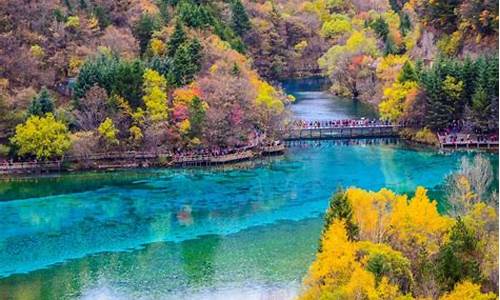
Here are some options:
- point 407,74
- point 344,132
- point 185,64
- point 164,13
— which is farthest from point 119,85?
point 407,74

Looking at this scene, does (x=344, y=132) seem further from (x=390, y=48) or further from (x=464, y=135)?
(x=390, y=48)

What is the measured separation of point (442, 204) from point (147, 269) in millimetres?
17523

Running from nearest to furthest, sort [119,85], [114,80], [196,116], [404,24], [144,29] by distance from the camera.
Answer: [196,116] < [119,85] < [114,80] < [144,29] < [404,24]

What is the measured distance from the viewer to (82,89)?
66.8m

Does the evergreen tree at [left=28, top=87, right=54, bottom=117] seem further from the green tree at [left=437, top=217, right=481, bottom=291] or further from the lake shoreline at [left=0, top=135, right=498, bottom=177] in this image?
the green tree at [left=437, top=217, right=481, bottom=291]

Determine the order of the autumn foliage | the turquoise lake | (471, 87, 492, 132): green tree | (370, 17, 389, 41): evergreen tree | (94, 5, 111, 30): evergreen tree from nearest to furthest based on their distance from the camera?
the autumn foliage → the turquoise lake → (471, 87, 492, 132): green tree → (94, 5, 111, 30): evergreen tree → (370, 17, 389, 41): evergreen tree

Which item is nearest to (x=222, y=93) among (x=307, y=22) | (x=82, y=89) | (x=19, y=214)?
(x=82, y=89)

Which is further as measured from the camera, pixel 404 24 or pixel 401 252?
pixel 404 24

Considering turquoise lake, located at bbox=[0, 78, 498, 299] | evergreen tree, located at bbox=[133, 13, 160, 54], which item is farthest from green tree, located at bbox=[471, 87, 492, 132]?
evergreen tree, located at bbox=[133, 13, 160, 54]

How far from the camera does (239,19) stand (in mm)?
99812

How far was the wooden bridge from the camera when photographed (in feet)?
240

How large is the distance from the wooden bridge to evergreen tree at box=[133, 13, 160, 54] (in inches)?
628

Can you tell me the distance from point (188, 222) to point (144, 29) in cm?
3233

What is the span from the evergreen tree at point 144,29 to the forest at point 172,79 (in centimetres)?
10
